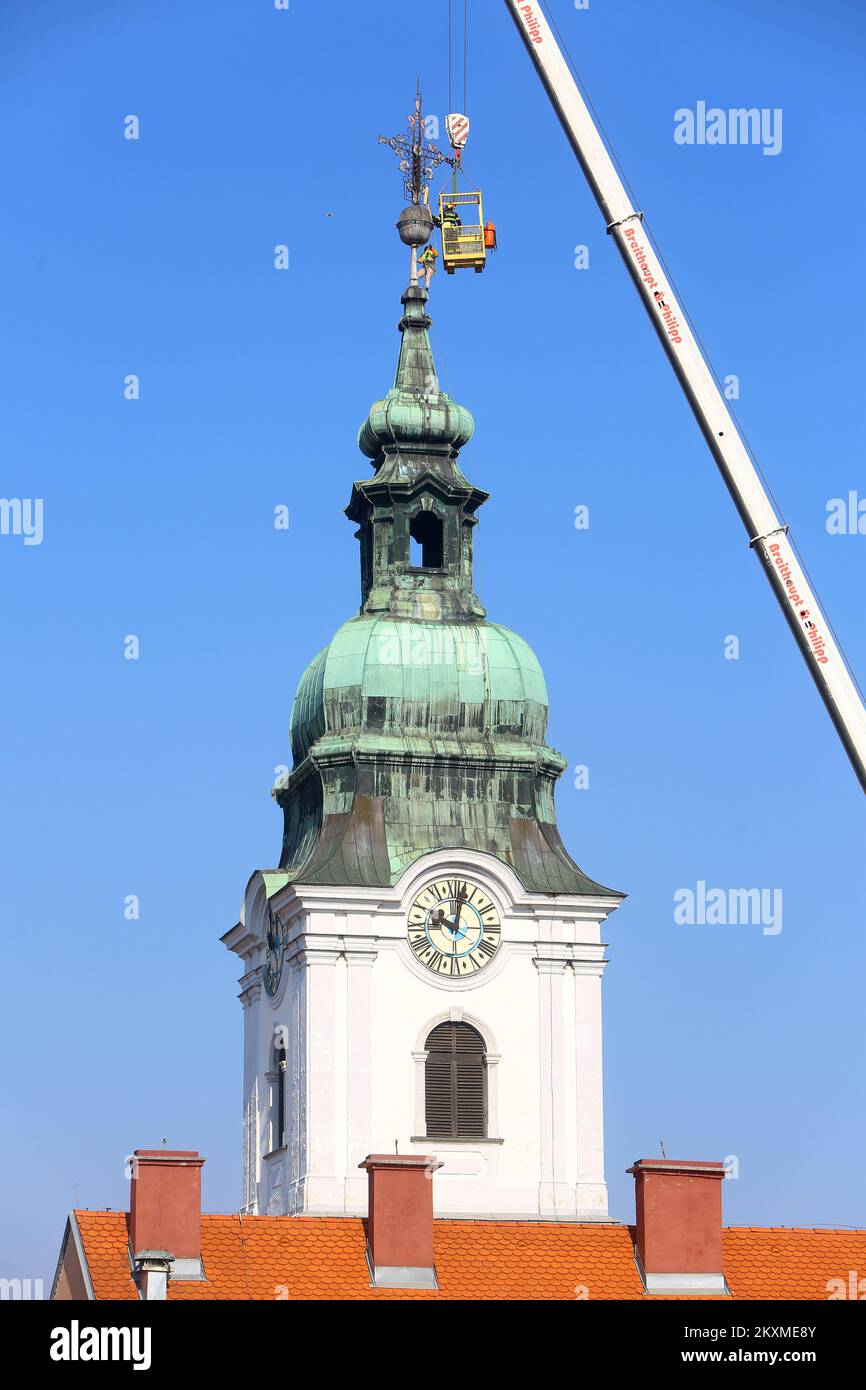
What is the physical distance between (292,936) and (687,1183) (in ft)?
51.4

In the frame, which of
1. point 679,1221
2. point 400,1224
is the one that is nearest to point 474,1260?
point 400,1224

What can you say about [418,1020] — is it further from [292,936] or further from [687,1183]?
[687,1183]

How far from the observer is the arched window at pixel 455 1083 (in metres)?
73.5

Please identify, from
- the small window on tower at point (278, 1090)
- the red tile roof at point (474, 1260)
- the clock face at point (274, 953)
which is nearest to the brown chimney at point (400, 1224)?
the red tile roof at point (474, 1260)

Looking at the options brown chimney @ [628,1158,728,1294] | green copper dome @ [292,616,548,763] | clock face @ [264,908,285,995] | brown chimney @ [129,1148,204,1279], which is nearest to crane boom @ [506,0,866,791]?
brown chimney @ [628,1158,728,1294]

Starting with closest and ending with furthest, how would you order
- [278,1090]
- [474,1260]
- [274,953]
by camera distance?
[474,1260]
[278,1090]
[274,953]

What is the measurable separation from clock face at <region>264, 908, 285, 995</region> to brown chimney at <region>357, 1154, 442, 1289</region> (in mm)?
15339

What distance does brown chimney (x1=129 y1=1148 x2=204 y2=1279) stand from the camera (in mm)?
59000

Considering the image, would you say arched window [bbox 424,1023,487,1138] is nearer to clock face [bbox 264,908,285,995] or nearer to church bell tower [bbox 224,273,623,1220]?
church bell tower [bbox 224,273,623,1220]

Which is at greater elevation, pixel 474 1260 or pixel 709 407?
pixel 709 407

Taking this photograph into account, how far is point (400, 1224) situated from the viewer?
5991 centimetres

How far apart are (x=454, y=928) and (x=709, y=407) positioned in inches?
765

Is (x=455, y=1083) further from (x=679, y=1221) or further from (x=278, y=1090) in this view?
(x=679, y=1221)
